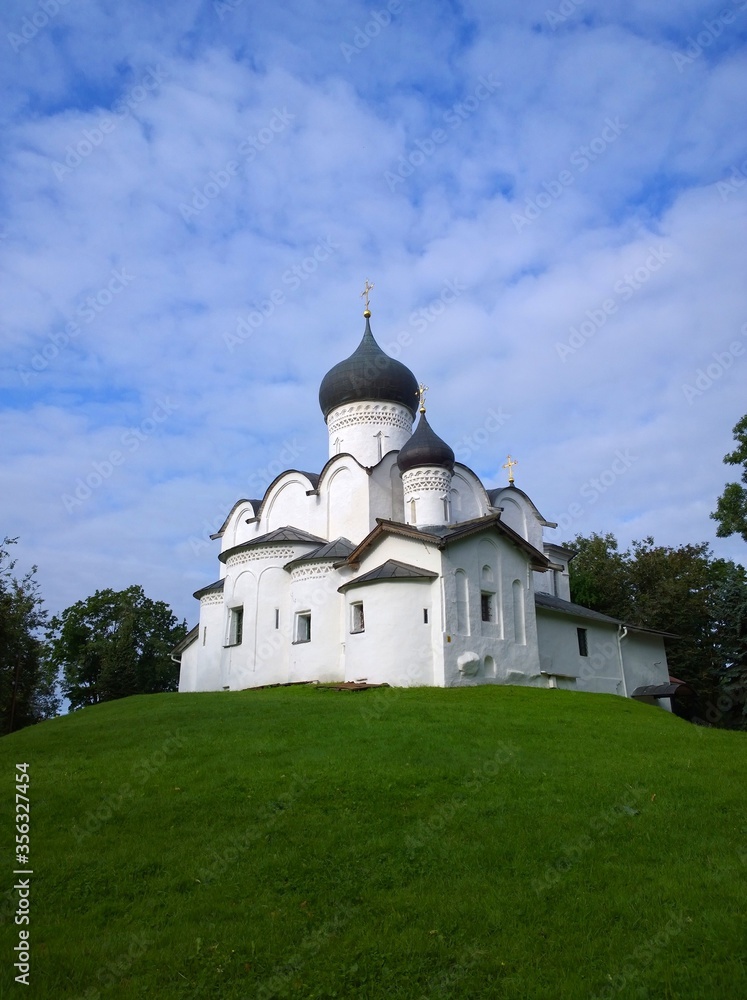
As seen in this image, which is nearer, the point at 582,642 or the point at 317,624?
the point at 317,624

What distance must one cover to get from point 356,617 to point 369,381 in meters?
9.78

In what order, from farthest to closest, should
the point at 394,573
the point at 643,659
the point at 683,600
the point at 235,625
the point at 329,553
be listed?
the point at 683,600 < the point at 643,659 < the point at 235,625 < the point at 329,553 < the point at 394,573

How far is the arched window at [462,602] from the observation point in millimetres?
20219

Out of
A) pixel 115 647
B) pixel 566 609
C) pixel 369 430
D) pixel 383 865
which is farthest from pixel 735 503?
pixel 115 647

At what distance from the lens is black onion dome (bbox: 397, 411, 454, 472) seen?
23.9 m

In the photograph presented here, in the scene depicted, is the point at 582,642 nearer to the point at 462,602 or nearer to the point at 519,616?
the point at 519,616

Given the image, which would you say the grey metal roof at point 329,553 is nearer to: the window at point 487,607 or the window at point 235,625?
the window at point 235,625

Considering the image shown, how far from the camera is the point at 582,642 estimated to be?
25.1 m

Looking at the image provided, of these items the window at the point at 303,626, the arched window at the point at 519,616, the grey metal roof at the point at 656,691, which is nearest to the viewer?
the arched window at the point at 519,616

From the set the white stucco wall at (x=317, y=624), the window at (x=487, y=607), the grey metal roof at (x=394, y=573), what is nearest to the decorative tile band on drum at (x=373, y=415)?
the white stucco wall at (x=317, y=624)

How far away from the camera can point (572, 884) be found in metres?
7.19

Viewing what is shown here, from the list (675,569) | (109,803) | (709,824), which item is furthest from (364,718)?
(675,569)

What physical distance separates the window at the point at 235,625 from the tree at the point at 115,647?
34.9 feet

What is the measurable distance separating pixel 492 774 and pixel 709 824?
2803 mm
